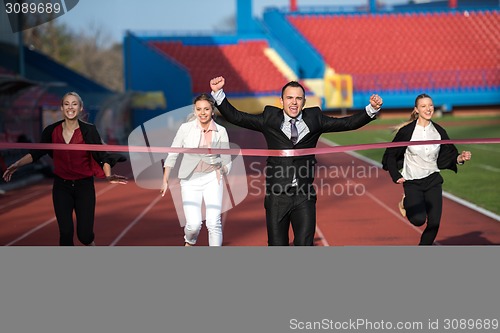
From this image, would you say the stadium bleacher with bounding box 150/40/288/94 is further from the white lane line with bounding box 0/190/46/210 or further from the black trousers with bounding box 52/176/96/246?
the black trousers with bounding box 52/176/96/246

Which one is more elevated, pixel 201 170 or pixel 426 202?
pixel 201 170

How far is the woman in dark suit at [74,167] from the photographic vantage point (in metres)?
7.37

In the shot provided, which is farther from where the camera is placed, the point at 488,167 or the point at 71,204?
the point at 488,167

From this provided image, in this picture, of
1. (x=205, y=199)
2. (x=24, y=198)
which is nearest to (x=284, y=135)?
(x=205, y=199)

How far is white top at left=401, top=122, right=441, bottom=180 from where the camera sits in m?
7.95

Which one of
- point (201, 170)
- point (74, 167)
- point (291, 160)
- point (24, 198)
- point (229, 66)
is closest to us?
point (291, 160)

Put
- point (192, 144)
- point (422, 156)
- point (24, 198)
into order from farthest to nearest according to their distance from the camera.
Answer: point (24, 198) < point (422, 156) < point (192, 144)

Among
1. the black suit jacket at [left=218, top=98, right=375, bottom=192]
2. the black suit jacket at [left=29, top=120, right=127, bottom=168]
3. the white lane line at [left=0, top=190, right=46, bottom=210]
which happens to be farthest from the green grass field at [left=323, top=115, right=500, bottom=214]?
the white lane line at [left=0, top=190, right=46, bottom=210]

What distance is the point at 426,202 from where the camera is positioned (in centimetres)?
811

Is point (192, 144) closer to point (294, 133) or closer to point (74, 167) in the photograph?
point (74, 167)

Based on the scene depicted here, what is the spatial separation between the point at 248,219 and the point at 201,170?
4.72 metres
